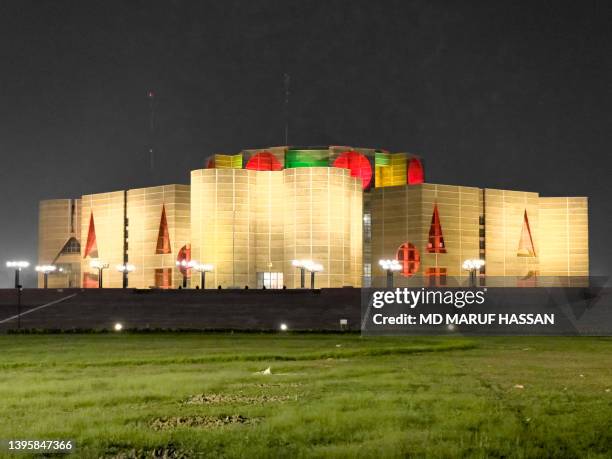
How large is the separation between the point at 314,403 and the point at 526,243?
8852 cm

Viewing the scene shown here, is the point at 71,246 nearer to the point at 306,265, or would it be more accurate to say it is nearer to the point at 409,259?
the point at 306,265

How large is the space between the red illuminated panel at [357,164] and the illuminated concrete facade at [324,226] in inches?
4.7

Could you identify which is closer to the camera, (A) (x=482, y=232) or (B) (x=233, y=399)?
(B) (x=233, y=399)

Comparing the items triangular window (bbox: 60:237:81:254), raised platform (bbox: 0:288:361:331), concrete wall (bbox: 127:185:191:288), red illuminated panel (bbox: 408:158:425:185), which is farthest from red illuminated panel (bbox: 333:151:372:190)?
raised platform (bbox: 0:288:361:331)

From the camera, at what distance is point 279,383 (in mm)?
15703

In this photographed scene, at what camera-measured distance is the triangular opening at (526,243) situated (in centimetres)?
9769

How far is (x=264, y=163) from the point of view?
3654 inches

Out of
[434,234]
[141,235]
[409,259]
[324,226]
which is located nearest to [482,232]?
[434,234]

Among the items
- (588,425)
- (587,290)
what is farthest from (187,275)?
(588,425)

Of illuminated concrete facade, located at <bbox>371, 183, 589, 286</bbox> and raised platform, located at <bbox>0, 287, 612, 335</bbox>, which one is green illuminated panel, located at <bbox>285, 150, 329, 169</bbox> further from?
raised platform, located at <bbox>0, 287, 612, 335</bbox>

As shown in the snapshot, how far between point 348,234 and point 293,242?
17.8 feet

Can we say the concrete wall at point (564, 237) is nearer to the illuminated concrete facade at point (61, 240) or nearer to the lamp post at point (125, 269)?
the lamp post at point (125, 269)

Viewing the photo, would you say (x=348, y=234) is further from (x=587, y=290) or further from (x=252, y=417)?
(x=252, y=417)

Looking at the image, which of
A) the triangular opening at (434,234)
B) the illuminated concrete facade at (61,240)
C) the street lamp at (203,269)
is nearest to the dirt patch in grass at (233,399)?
the street lamp at (203,269)
